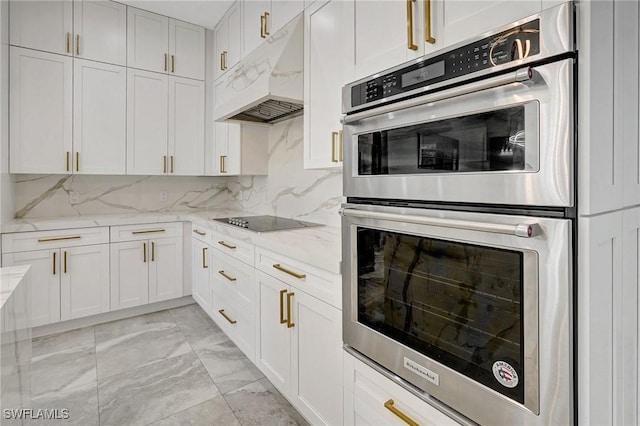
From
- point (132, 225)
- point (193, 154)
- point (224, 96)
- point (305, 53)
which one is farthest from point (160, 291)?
point (305, 53)

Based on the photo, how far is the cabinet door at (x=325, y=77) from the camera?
1.67m

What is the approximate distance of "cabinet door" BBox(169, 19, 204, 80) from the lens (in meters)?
3.40

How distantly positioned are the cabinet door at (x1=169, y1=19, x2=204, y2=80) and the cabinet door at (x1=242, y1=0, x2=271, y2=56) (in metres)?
0.91

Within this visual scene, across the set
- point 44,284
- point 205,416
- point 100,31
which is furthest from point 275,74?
point 44,284

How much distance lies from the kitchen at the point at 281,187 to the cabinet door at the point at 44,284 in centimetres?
2

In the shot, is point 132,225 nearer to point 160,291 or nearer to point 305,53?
point 160,291

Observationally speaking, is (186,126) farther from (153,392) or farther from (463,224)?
(463,224)

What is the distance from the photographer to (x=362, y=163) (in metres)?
1.30

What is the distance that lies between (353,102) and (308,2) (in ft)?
3.42

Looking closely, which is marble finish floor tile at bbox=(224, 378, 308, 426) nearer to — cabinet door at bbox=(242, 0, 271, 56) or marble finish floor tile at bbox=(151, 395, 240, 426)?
marble finish floor tile at bbox=(151, 395, 240, 426)

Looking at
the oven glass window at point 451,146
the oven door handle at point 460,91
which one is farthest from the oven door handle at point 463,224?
the oven door handle at point 460,91

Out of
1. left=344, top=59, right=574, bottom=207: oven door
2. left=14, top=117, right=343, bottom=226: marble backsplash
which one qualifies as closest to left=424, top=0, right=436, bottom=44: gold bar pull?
left=344, top=59, right=574, bottom=207: oven door

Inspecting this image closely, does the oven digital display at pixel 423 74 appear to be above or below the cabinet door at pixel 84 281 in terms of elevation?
A: above

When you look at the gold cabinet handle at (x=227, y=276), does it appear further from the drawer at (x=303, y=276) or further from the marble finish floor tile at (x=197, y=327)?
the marble finish floor tile at (x=197, y=327)
